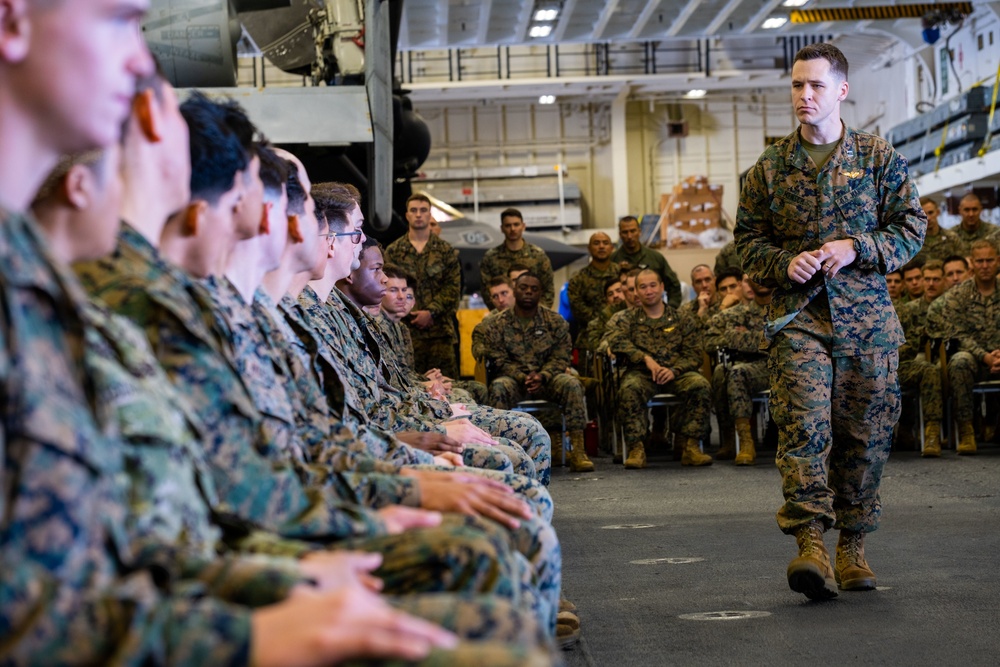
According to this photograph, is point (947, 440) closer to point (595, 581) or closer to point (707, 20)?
point (595, 581)

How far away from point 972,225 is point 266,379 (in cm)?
948

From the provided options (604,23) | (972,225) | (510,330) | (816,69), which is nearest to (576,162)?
(604,23)

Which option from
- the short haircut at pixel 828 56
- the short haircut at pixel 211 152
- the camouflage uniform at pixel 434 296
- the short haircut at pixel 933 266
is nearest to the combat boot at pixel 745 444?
the camouflage uniform at pixel 434 296

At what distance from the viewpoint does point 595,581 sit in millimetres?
3789

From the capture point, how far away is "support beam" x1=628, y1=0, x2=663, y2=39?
13766 millimetres

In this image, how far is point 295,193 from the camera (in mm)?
2602

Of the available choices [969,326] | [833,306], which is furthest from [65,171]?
[969,326]

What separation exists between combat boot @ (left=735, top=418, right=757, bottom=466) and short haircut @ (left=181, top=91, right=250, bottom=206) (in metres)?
6.13

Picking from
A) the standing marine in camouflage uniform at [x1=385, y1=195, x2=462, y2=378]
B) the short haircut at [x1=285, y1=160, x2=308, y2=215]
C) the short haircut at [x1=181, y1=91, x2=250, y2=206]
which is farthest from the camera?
the standing marine in camouflage uniform at [x1=385, y1=195, x2=462, y2=378]

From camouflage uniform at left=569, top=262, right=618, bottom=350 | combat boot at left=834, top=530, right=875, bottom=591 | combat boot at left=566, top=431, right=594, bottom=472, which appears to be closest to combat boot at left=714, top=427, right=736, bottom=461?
combat boot at left=566, top=431, right=594, bottom=472

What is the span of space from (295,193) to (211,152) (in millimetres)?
725

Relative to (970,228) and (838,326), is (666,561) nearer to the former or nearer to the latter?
(838,326)

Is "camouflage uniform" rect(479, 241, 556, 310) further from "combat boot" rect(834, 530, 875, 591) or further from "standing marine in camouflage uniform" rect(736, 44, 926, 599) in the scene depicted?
"combat boot" rect(834, 530, 875, 591)

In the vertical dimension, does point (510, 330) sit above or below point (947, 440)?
above
